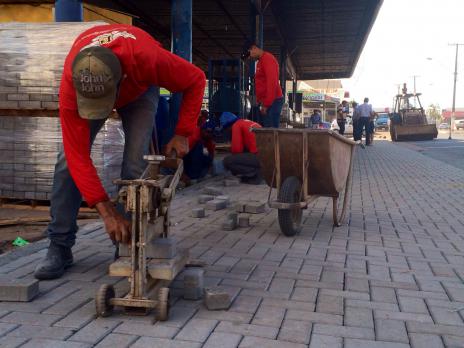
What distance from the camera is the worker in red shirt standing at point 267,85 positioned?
8875 millimetres

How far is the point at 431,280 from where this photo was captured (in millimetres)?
3781

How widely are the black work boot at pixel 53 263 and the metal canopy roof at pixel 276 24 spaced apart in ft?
28.7

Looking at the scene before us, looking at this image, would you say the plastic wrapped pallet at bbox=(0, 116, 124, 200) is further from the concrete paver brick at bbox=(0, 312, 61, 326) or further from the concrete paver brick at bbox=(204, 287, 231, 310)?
the concrete paver brick at bbox=(204, 287, 231, 310)

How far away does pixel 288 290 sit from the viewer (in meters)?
3.46

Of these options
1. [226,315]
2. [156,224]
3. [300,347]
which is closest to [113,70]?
[156,224]

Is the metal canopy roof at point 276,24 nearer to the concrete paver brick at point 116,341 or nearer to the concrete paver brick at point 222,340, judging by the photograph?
the concrete paver brick at point 116,341

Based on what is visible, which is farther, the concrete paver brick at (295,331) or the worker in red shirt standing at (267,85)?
the worker in red shirt standing at (267,85)

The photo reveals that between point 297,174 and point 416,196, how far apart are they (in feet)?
11.7

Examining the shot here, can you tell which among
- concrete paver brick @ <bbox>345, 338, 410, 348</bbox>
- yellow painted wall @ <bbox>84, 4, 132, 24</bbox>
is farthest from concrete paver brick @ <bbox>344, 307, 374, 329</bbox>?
yellow painted wall @ <bbox>84, 4, 132, 24</bbox>

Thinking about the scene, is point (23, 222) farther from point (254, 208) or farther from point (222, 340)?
Result: point (222, 340)

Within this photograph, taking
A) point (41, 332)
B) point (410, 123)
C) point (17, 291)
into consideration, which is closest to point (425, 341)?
point (41, 332)

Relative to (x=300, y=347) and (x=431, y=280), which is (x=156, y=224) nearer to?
(x=300, y=347)

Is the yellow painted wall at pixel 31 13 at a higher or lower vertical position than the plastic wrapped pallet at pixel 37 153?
higher

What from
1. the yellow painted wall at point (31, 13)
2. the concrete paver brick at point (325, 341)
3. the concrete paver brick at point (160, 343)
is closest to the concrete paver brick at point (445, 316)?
the concrete paver brick at point (325, 341)
